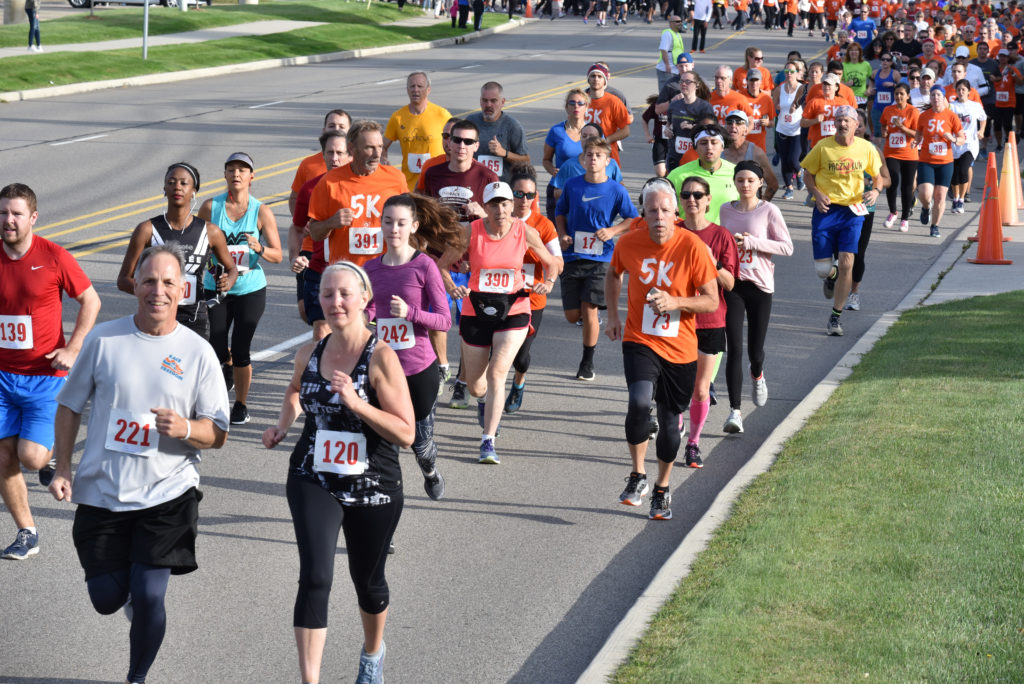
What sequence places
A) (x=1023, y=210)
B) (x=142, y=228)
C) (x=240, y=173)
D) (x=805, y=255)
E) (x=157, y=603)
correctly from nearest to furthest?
(x=157, y=603) → (x=142, y=228) → (x=240, y=173) → (x=805, y=255) → (x=1023, y=210)

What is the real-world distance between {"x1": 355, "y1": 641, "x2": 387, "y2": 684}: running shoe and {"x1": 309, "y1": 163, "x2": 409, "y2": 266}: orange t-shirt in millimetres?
4156

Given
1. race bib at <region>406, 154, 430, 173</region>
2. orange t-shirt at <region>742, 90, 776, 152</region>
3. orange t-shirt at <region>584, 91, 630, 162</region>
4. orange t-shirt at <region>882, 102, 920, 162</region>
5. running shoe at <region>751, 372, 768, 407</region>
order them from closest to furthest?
1. running shoe at <region>751, 372, 768, 407</region>
2. race bib at <region>406, 154, 430, 173</region>
3. orange t-shirt at <region>584, 91, 630, 162</region>
4. orange t-shirt at <region>882, 102, 920, 162</region>
5. orange t-shirt at <region>742, 90, 776, 152</region>

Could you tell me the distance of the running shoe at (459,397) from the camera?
11.0m

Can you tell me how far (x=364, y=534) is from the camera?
5.79 meters

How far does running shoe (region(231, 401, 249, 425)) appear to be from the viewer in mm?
10141

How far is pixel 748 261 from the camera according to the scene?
33.9ft

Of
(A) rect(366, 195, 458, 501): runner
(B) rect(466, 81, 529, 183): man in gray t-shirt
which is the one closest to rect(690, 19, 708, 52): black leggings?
(B) rect(466, 81, 529, 183): man in gray t-shirt

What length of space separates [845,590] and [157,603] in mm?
3192

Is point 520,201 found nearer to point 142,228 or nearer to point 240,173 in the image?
point 240,173

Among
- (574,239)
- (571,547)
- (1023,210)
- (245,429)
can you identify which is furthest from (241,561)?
(1023,210)

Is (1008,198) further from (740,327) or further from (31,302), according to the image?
(31,302)

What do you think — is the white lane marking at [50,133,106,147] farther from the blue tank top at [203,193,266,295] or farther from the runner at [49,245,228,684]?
the runner at [49,245,228,684]

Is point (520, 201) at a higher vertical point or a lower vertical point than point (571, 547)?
higher

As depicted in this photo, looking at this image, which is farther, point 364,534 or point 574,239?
point 574,239
